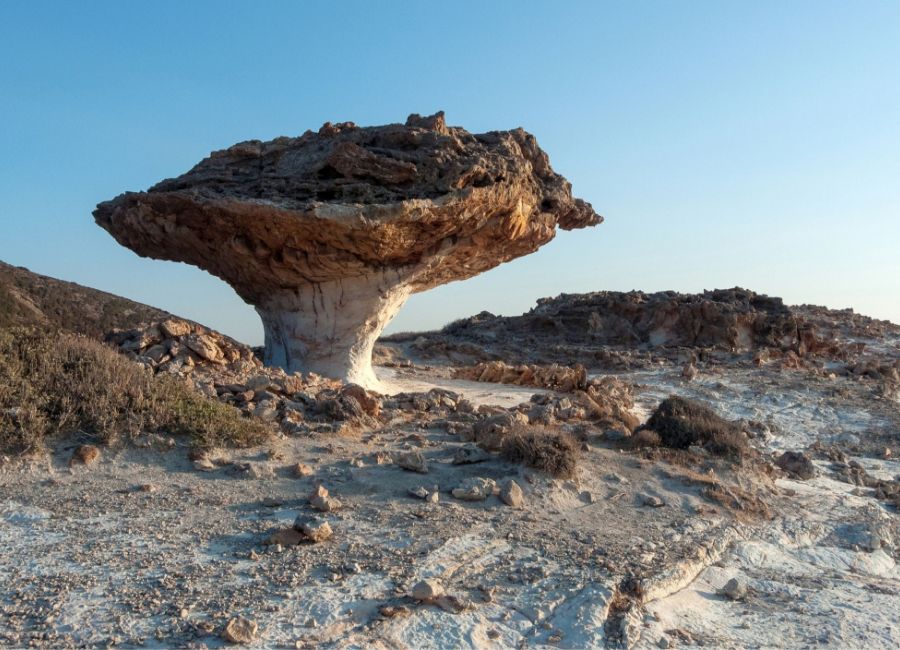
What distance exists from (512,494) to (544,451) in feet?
2.30

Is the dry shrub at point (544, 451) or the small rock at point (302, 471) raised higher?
the dry shrub at point (544, 451)

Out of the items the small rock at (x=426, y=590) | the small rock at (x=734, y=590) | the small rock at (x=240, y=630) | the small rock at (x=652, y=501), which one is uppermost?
the small rock at (x=652, y=501)

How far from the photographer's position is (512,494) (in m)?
5.58

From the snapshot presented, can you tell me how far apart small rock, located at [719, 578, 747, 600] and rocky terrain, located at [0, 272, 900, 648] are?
0.02m

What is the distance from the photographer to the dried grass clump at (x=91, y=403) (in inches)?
238

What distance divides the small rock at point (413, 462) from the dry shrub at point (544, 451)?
0.78 meters

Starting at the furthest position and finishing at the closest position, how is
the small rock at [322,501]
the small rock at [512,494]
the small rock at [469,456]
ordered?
the small rock at [469,456]
the small rock at [512,494]
the small rock at [322,501]

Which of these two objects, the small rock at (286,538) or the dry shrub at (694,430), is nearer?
the small rock at (286,538)

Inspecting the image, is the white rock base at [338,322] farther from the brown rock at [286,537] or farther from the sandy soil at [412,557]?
the brown rock at [286,537]

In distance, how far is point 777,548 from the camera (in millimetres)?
5504

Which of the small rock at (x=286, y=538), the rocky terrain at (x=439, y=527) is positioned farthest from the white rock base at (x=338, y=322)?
the small rock at (x=286, y=538)

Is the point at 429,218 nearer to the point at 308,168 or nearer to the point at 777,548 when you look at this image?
the point at 308,168

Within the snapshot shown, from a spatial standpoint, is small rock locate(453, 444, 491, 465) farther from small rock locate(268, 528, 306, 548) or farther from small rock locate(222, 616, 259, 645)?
small rock locate(222, 616, 259, 645)

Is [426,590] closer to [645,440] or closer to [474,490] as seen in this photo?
[474,490]
